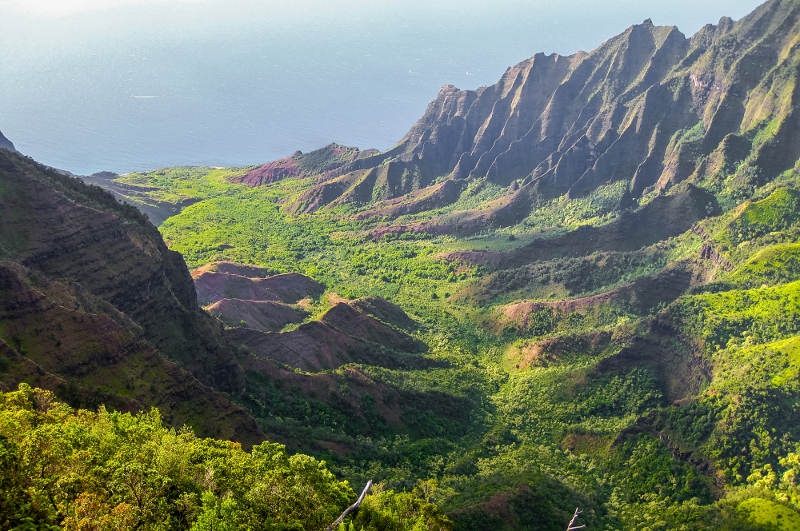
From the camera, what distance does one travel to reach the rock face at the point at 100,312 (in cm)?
4678

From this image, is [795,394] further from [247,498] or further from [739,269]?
[247,498]

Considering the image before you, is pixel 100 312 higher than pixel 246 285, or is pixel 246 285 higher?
pixel 100 312

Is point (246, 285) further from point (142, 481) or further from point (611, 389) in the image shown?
point (142, 481)

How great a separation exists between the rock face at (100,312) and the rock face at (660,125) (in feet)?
342

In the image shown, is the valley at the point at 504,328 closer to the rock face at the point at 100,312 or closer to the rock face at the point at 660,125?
the rock face at the point at 100,312

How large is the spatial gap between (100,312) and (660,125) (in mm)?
147795

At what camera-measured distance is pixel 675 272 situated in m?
106

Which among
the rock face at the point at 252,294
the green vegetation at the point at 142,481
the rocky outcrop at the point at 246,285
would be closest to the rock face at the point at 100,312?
the green vegetation at the point at 142,481

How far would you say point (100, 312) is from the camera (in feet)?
181

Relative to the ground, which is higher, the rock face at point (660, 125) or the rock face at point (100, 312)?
the rock face at point (660, 125)

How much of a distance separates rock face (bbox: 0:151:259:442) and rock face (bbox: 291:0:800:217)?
342 ft

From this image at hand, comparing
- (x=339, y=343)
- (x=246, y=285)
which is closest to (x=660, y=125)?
(x=246, y=285)

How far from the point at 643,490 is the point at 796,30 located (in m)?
125

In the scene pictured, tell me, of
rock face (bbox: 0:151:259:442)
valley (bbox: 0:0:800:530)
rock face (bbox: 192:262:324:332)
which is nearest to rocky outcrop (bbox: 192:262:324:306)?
rock face (bbox: 192:262:324:332)
